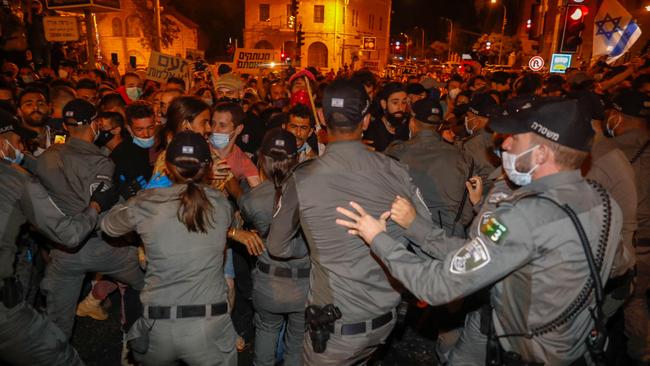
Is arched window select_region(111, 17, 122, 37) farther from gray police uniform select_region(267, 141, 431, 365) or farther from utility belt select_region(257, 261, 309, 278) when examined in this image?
gray police uniform select_region(267, 141, 431, 365)

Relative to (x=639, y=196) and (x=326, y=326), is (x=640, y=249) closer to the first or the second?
(x=639, y=196)

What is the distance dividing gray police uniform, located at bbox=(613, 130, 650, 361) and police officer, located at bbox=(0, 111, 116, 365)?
527 cm

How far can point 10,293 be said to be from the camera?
123 inches

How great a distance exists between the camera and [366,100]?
2.84 metres

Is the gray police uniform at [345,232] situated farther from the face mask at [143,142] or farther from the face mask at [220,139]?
the face mask at [143,142]

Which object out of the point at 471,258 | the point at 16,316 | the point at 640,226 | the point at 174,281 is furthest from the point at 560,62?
the point at 16,316

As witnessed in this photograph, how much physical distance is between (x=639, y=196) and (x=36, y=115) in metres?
→ 7.87

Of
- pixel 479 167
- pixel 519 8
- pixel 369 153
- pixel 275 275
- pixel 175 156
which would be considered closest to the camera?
pixel 369 153

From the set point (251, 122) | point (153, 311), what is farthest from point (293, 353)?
point (251, 122)

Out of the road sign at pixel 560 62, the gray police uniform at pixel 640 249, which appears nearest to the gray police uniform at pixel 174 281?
the gray police uniform at pixel 640 249

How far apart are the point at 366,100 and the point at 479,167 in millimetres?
2706

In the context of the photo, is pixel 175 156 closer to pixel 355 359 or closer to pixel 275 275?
pixel 275 275

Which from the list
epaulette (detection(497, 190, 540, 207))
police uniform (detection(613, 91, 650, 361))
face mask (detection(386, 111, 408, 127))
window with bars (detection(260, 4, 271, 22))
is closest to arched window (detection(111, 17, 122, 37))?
window with bars (detection(260, 4, 271, 22))

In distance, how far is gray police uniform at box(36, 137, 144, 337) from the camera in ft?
13.1
